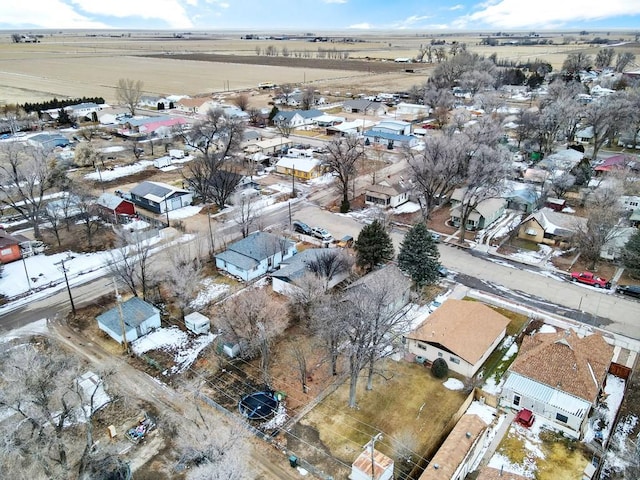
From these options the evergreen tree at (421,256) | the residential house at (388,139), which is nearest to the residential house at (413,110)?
the residential house at (388,139)

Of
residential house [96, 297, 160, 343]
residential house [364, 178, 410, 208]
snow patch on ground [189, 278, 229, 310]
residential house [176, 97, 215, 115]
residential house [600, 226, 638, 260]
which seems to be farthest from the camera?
residential house [176, 97, 215, 115]

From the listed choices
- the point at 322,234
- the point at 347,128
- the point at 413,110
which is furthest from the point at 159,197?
the point at 413,110

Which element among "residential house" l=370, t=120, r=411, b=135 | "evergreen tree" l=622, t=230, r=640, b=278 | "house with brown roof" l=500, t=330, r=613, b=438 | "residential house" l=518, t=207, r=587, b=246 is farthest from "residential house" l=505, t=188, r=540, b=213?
"residential house" l=370, t=120, r=411, b=135

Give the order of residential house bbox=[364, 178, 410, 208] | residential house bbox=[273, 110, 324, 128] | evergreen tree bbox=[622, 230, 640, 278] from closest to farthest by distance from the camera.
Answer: evergreen tree bbox=[622, 230, 640, 278] < residential house bbox=[364, 178, 410, 208] < residential house bbox=[273, 110, 324, 128]

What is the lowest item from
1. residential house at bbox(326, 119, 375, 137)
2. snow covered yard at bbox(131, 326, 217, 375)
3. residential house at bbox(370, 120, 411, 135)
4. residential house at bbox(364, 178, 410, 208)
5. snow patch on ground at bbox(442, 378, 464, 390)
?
snow covered yard at bbox(131, 326, 217, 375)

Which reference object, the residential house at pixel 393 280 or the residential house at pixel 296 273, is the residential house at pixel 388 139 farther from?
the residential house at pixel 393 280

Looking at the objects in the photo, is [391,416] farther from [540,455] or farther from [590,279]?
[590,279]

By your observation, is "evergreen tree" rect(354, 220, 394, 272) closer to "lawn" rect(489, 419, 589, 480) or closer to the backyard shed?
the backyard shed
